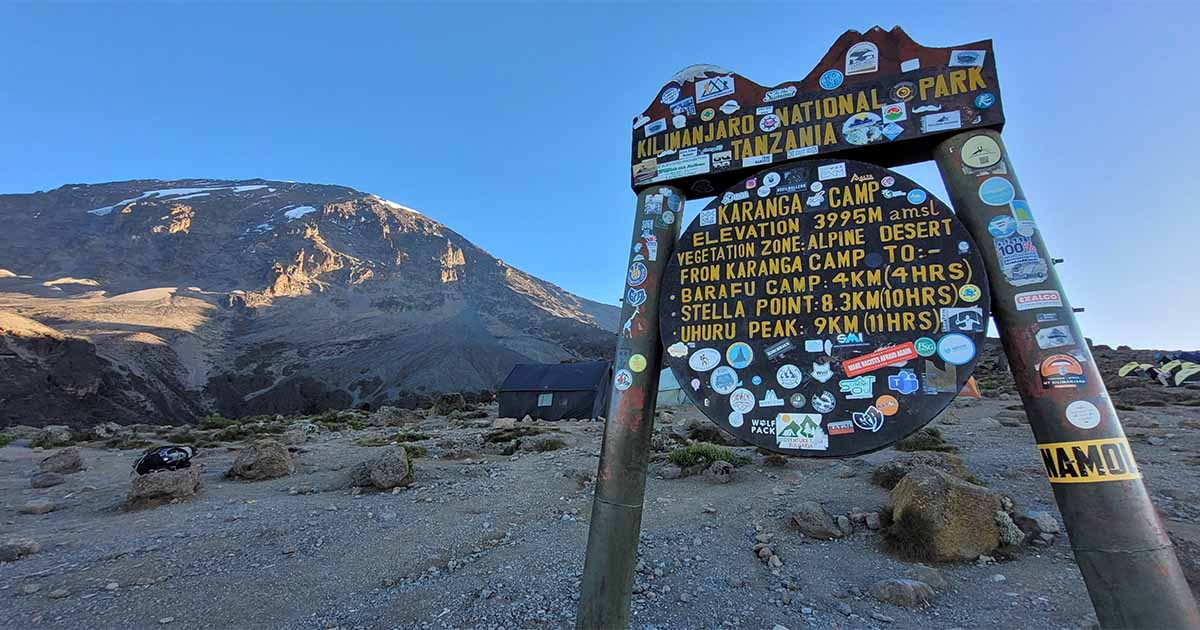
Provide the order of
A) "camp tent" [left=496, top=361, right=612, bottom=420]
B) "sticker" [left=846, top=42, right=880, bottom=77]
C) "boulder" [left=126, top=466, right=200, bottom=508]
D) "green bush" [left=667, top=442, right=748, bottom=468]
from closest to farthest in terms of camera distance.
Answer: "sticker" [left=846, top=42, right=880, bottom=77] < "boulder" [left=126, top=466, right=200, bottom=508] < "green bush" [left=667, top=442, right=748, bottom=468] < "camp tent" [left=496, top=361, right=612, bottom=420]

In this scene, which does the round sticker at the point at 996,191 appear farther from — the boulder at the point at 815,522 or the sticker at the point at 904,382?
the boulder at the point at 815,522

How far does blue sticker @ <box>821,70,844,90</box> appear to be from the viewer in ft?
9.59

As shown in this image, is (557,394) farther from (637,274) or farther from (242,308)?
(242,308)

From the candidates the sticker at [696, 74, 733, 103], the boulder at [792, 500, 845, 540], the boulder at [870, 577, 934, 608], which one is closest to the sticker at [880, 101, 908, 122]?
the sticker at [696, 74, 733, 103]

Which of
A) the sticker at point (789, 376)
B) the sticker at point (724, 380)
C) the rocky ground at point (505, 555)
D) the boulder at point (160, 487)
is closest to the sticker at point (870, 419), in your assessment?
the sticker at point (789, 376)

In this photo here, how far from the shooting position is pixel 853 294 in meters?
2.54

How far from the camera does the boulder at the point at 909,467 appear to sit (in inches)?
285

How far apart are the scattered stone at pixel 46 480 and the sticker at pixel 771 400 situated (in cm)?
1439

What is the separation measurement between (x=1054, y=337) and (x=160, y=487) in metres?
11.6

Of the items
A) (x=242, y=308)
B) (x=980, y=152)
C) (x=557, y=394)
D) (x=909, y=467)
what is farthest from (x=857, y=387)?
A: (x=242, y=308)

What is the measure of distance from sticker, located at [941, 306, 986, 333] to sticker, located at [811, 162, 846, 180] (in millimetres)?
911

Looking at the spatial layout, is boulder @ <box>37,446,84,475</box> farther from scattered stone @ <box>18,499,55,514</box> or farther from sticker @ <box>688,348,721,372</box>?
sticker @ <box>688,348,721,372</box>

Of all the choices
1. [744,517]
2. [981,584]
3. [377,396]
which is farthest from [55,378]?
[981,584]

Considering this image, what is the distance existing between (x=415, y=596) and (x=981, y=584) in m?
5.53
